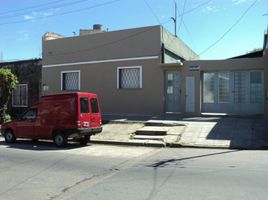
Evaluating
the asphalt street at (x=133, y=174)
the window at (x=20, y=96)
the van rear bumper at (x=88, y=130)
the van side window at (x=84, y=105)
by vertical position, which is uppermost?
the window at (x=20, y=96)

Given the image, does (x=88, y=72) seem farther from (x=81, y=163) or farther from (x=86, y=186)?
(x=86, y=186)

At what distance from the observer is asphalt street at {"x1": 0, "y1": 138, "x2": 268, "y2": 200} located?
7.14 metres

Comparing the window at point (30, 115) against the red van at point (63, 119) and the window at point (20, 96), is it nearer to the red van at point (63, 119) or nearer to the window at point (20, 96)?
the red van at point (63, 119)

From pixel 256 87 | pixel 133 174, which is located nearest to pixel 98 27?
pixel 256 87

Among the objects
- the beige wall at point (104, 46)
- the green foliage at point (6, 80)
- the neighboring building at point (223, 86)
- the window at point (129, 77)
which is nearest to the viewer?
the neighboring building at point (223, 86)

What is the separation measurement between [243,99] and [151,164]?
1134 cm

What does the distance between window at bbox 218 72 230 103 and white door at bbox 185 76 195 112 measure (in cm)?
150

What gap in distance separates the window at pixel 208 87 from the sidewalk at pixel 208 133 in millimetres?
1960

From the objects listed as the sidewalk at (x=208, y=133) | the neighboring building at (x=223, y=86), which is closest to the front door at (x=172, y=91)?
the neighboring building at (x=223, y=86)

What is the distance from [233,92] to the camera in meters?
20.5

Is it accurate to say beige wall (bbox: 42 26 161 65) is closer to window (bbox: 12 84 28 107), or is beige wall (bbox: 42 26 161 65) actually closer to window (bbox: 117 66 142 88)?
window (bbox: 117 66 142 88)

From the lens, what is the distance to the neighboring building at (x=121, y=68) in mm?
21344

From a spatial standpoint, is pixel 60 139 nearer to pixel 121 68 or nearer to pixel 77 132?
pixel 77 132

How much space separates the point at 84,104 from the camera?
1497 centimetres
